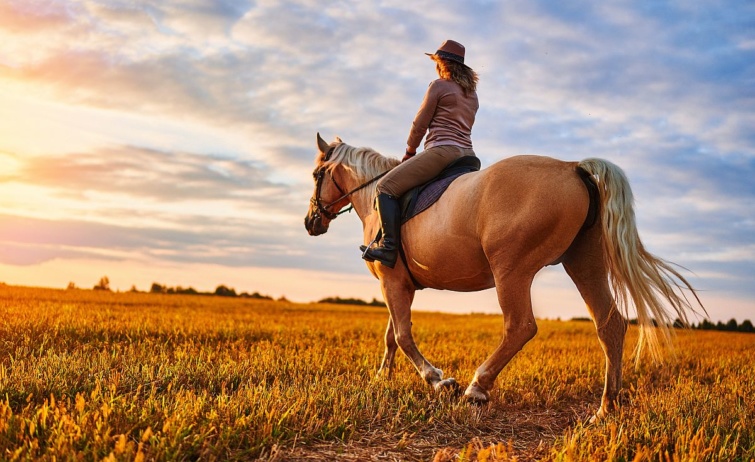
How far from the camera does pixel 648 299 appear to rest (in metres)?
5.83

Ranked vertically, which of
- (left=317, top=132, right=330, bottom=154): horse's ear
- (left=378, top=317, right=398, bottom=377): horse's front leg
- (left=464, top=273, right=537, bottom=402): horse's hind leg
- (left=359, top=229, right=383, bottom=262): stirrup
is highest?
(left=317, top=132, right=330, bottom=154): horse's ear

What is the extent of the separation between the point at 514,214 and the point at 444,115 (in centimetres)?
171

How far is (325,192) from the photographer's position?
8133 mm

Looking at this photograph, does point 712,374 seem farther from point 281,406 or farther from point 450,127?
point 281,406

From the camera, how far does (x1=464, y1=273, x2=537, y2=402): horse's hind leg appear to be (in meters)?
5.64

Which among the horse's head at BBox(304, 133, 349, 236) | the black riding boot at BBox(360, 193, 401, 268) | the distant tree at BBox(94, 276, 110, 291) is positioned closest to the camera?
the black riding boot at BBox(360, 193, 401, 268)

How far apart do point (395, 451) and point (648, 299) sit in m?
3.10

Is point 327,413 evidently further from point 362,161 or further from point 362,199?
point 362,161

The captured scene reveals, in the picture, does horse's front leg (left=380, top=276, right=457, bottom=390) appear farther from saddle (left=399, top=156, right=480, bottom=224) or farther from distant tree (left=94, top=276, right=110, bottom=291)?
distant tree (left=94, top=276, right=110, bottom=291)

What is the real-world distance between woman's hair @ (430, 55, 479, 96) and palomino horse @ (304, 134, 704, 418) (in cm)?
126

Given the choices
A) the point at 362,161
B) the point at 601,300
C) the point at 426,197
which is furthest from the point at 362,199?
the point at 601,300

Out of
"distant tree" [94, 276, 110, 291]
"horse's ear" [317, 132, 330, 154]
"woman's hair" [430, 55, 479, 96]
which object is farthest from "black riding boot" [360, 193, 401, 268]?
"distant tree" [94, 276, 110, 291]

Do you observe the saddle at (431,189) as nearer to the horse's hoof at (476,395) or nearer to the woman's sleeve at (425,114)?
the woman's sleeve at (425,114)

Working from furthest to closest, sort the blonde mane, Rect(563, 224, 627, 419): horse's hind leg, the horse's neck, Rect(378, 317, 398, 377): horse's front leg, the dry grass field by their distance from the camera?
the blonde mane < the horse's neck < Rect(378, 317, 398, 377): horse's front leg < Rect(563, 224, 627, 419): horse's hind leg < the dry grass field
